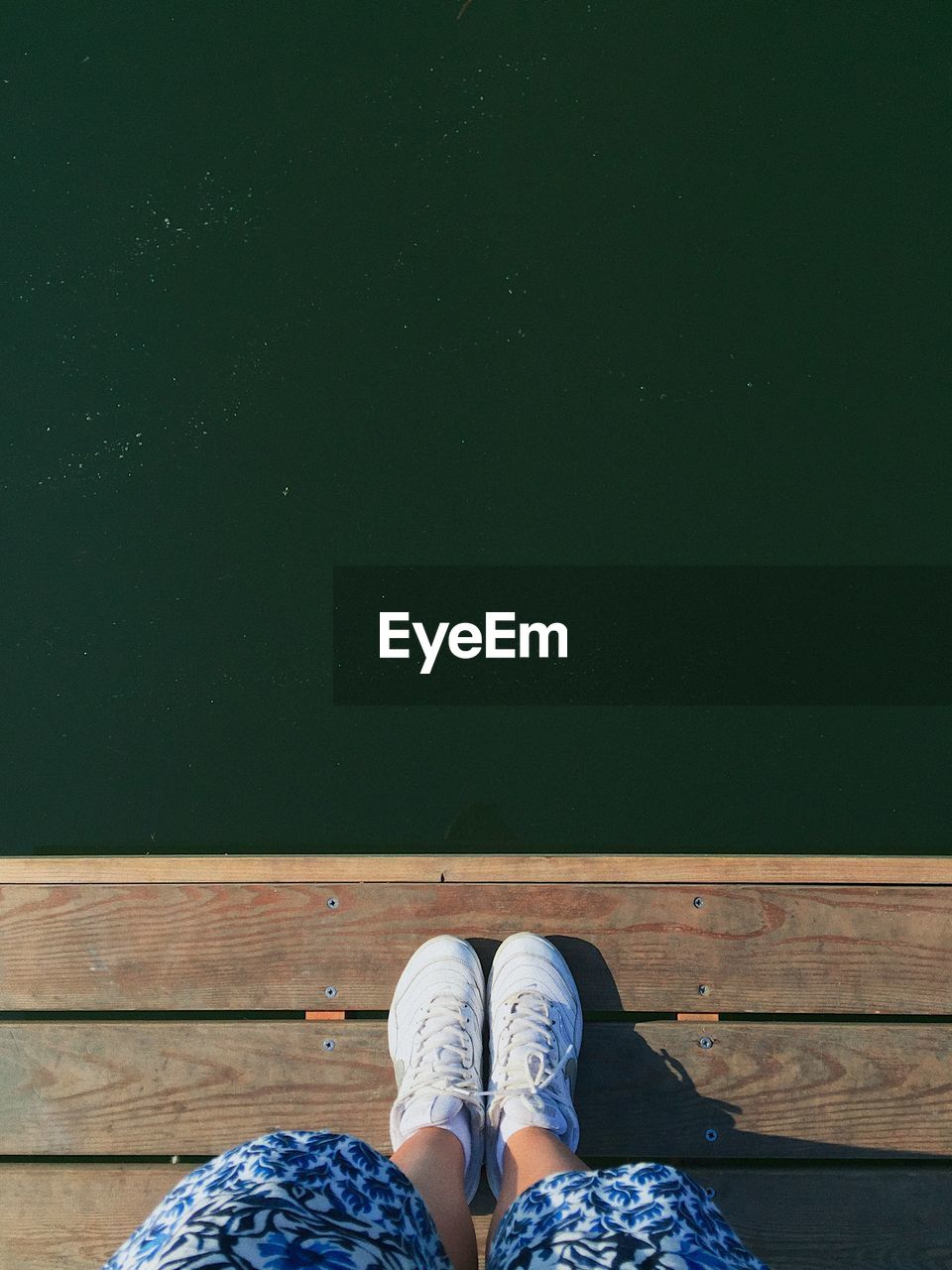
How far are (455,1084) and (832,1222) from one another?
0.50 m

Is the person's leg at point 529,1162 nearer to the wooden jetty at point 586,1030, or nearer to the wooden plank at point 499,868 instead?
the wooden jetty at point 586,1030

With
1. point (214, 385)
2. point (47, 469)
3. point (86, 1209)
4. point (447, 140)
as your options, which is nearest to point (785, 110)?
point (447, 140)

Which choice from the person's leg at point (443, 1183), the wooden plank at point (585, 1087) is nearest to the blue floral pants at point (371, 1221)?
the person's leg at point (443, 1183)

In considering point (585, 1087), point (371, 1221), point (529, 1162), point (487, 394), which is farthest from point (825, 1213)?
point (487, 394)

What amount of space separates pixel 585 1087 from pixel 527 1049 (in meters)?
0.12

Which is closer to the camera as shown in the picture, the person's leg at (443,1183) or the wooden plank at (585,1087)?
the person's leg at (443,1183)

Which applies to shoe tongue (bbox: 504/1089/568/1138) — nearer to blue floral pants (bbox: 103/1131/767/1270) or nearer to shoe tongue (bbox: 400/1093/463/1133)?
shoe tongue (bbox: 400/1093/463/1133)

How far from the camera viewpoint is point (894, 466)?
129 cm

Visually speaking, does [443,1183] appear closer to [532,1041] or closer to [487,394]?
[532,1041]

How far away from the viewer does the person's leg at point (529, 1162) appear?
912 millimetres

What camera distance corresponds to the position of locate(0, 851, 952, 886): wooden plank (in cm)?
119

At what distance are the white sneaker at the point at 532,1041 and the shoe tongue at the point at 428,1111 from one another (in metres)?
0.06

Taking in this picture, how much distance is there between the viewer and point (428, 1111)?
40.9 inches

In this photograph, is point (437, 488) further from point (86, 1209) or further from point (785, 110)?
point (86, 1209)
